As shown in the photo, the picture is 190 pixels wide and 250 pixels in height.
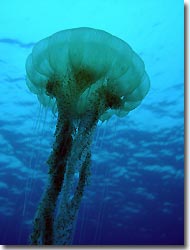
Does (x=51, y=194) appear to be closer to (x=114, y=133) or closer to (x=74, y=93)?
(x=74, y=93)

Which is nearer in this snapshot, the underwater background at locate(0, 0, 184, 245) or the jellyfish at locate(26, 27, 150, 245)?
the jellyfish at locate(26, 27, 150, 245)

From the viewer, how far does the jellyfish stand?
3.55 m

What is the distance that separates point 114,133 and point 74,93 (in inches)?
174

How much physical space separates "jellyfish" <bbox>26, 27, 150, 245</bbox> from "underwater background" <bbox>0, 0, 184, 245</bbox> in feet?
1.09

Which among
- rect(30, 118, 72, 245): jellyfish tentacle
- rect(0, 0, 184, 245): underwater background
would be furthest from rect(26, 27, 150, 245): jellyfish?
rect(0, 0, 184, 245): underwater background

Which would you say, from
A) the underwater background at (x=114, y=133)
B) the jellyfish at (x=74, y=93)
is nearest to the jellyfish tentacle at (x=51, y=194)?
the jellyfish at (x=74, y=93)

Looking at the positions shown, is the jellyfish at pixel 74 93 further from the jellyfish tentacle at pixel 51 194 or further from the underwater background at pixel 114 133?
the underwater background at pixel 114 133

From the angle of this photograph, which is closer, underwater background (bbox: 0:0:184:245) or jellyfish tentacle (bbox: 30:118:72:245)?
jellyfish tentacle (bbox: 30:118:72:245)

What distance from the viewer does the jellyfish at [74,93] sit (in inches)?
140

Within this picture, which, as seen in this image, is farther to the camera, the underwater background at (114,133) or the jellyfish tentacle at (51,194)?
the underwater background at (114,133)

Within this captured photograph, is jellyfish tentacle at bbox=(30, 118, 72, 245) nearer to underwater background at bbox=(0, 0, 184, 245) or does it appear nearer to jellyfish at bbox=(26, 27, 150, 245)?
jellyfish at bbox=(26, 27, 150, 245)

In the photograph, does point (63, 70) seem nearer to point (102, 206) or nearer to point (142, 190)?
point (142, 190)

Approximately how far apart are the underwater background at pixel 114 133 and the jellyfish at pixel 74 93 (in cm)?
33

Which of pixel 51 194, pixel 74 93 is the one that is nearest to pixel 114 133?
pixel 74 93
